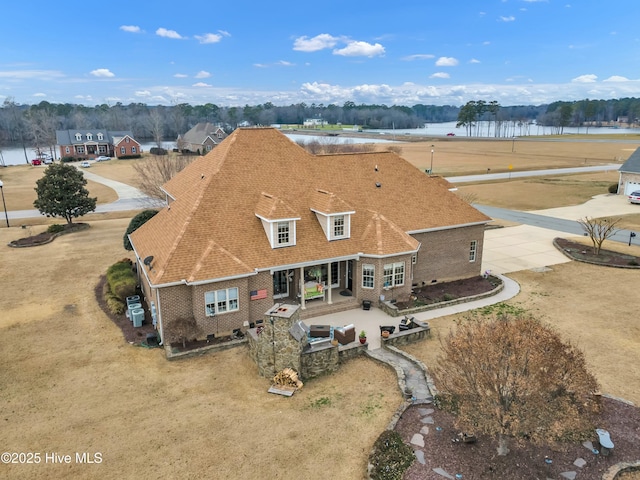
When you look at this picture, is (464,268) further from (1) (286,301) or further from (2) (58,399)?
(2) (58,399)

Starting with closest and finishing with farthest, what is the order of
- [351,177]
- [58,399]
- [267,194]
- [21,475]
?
[21,475]
[58,399]
[267,194]
[351,177]

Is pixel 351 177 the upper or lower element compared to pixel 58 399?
upper

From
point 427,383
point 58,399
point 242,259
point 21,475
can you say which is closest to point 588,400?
point 427,383

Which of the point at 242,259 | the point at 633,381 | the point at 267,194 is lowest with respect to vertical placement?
the point at 633,381

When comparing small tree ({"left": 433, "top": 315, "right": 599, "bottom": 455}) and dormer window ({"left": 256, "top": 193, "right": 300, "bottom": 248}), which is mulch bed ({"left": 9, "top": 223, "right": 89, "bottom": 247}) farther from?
small tree ({"left": 433, "top": 315, "right": 599, "bottom": 455})

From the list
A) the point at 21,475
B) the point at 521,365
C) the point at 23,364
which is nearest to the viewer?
the point at 521,365
